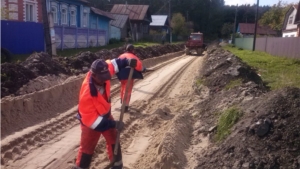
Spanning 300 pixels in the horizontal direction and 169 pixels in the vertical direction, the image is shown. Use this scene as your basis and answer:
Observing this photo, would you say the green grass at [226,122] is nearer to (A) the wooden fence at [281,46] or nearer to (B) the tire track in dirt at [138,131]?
(B) the tire track in dirt at [138,131]

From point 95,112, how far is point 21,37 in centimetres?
1596

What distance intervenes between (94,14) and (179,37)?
33.7 metres

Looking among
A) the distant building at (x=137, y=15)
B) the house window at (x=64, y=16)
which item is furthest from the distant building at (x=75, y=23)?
the distant building at (x=137, y=15)

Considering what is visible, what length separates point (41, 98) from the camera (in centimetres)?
916

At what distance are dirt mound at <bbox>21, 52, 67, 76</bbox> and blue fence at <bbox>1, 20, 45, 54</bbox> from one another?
6.45m

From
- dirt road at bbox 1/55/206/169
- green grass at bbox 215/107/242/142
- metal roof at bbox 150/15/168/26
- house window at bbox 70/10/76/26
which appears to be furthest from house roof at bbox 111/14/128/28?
green grass at bbox 215/107/242/142

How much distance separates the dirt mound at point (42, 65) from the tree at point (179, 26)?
53.9 metres

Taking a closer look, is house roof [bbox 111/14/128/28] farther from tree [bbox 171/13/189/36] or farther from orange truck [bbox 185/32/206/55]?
tree [bbox 171/13/189/36]

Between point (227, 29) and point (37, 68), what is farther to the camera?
point (227, 29)

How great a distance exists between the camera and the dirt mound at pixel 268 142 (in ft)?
16.4

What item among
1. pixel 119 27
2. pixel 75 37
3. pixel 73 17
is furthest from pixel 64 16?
pixel 119 27

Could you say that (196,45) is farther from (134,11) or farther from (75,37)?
(134,11)

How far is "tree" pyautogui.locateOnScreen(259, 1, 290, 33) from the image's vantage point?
5429 cm

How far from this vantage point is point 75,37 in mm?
26375
